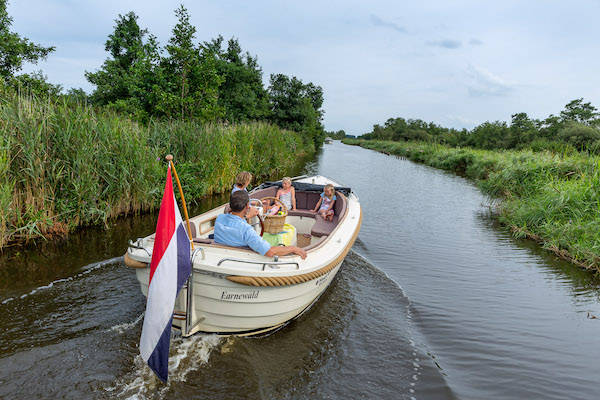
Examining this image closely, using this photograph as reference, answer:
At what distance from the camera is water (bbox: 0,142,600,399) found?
9.76 ft

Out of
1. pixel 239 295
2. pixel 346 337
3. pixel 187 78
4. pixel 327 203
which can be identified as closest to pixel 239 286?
pixel 239 295

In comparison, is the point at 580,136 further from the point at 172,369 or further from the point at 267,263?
the point at 172,369

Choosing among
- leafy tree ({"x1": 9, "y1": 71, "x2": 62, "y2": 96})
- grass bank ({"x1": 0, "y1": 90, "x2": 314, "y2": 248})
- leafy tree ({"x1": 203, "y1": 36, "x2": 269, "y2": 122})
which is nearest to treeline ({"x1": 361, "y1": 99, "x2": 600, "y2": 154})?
leafy tree ({"x1": 203, "y1": 36, "x2": 269, "y2": 122})

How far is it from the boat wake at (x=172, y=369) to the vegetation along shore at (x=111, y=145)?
3.68 metres

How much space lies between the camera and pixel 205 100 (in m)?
13.3

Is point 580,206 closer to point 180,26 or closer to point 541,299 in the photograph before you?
point 541,299

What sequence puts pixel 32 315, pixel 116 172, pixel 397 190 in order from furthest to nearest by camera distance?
1. pixel 397 190
2. pixel 116 172
3. pixel 32 315

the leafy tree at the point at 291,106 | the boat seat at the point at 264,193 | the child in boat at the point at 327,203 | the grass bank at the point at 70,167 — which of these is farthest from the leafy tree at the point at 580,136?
the grass bank at the point at 70,167

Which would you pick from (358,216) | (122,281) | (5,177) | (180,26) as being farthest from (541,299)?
(180,26)

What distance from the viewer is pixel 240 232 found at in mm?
3340

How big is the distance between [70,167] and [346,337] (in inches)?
211

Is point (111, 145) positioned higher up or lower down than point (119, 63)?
lower down

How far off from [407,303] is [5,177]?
6182mm

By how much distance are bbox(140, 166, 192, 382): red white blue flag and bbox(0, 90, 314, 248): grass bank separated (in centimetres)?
392
